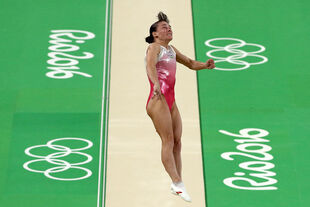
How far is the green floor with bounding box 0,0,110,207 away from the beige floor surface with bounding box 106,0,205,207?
0.56 ft

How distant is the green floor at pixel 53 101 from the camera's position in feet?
33.1

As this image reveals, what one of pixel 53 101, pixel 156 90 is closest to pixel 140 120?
pixel 53 101

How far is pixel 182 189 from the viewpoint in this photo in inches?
323

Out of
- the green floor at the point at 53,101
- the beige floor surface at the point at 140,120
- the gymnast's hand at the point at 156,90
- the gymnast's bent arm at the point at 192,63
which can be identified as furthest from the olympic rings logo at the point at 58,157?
the gymnast's hand at the point at 156,90

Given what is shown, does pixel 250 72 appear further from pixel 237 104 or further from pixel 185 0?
pixel 185 0

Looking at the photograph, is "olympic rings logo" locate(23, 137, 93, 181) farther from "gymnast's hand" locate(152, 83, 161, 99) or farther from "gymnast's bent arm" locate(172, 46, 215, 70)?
"gymnast's hand" locate(152, 83, 161, 99)

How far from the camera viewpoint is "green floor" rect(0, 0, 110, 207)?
10.1 m

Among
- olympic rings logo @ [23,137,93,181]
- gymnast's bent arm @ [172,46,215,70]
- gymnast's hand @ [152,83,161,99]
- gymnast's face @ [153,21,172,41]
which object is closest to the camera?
gymnast's hand @ [152,83,161,99]

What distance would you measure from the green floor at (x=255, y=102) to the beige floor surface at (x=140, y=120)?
160 mm

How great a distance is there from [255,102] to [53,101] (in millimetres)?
2730

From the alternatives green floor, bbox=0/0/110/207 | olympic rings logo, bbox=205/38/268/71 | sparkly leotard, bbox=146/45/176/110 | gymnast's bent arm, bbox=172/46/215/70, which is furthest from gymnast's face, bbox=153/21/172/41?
olympic rings logo, bbox=205/38/268/71

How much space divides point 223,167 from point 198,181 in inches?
15.9

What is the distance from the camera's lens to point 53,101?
11.2 metres

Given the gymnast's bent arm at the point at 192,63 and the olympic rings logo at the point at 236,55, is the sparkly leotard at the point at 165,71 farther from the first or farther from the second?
the olympic rings logo at the point at 236,55
